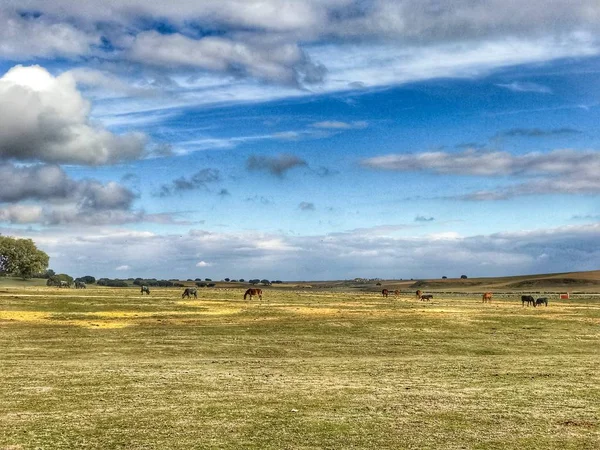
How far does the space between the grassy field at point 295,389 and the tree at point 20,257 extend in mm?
111880

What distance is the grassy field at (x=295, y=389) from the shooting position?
14.1m

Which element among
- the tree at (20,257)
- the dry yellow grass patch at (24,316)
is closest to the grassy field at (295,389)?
the dry yellow grass patch at (24,316)

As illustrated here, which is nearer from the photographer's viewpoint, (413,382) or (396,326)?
(413,382)

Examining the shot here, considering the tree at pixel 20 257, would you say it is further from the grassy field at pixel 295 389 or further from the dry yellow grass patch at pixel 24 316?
the grassy field at pixel 295 389

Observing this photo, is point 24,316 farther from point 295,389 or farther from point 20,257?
point 20,257

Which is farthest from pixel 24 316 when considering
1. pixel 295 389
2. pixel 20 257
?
pixel 20 257

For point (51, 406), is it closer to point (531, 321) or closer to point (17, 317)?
point (17, 317)

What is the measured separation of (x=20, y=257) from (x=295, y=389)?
14115cm

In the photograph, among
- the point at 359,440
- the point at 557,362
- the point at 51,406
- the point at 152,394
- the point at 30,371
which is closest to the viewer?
the point at 359,440

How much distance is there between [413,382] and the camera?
22.0m

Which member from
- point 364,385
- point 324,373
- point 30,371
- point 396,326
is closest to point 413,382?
point 364,385

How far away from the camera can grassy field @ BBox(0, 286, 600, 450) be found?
46.1ft

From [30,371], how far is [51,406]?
7.59 metres

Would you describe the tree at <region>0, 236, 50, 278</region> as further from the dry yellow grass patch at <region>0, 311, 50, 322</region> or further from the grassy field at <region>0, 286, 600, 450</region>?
the grassy field at <region>0, 286, 600, 450</region>
